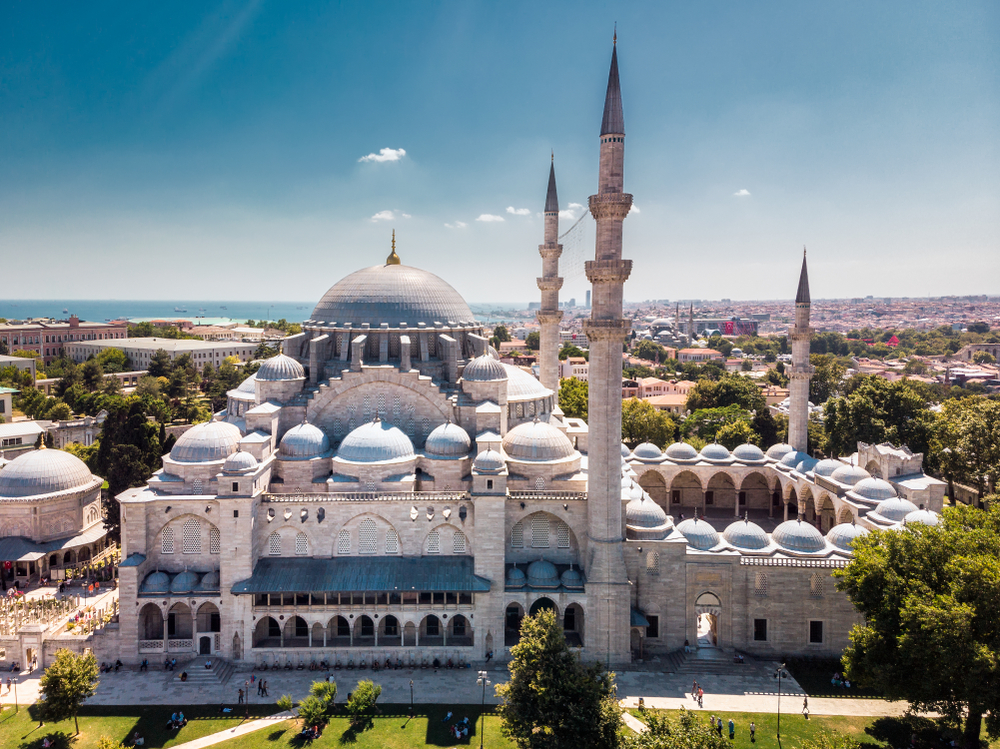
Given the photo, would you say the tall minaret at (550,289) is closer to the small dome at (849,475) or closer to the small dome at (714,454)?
the small dome at (714,454)

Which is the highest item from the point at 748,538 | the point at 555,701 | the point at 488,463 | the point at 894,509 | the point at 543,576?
the point at 488,463

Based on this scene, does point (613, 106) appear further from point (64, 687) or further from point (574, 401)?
point (574, 401)

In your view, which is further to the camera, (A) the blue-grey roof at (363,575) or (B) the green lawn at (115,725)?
(A) the blue-grey roof at (363,575)

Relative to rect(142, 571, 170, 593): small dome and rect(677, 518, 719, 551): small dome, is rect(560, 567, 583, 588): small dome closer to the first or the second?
rect(677, 518, 719, 551): small dome

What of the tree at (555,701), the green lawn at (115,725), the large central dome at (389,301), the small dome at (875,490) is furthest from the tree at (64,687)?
the small dome at (875,490)

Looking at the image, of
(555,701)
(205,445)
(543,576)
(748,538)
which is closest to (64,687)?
(205,445)

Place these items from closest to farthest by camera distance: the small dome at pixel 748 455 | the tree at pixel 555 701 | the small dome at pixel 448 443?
the tree at pixel 555 701, the small dome at pixel 448 443, the small dome at pixel 748 455
